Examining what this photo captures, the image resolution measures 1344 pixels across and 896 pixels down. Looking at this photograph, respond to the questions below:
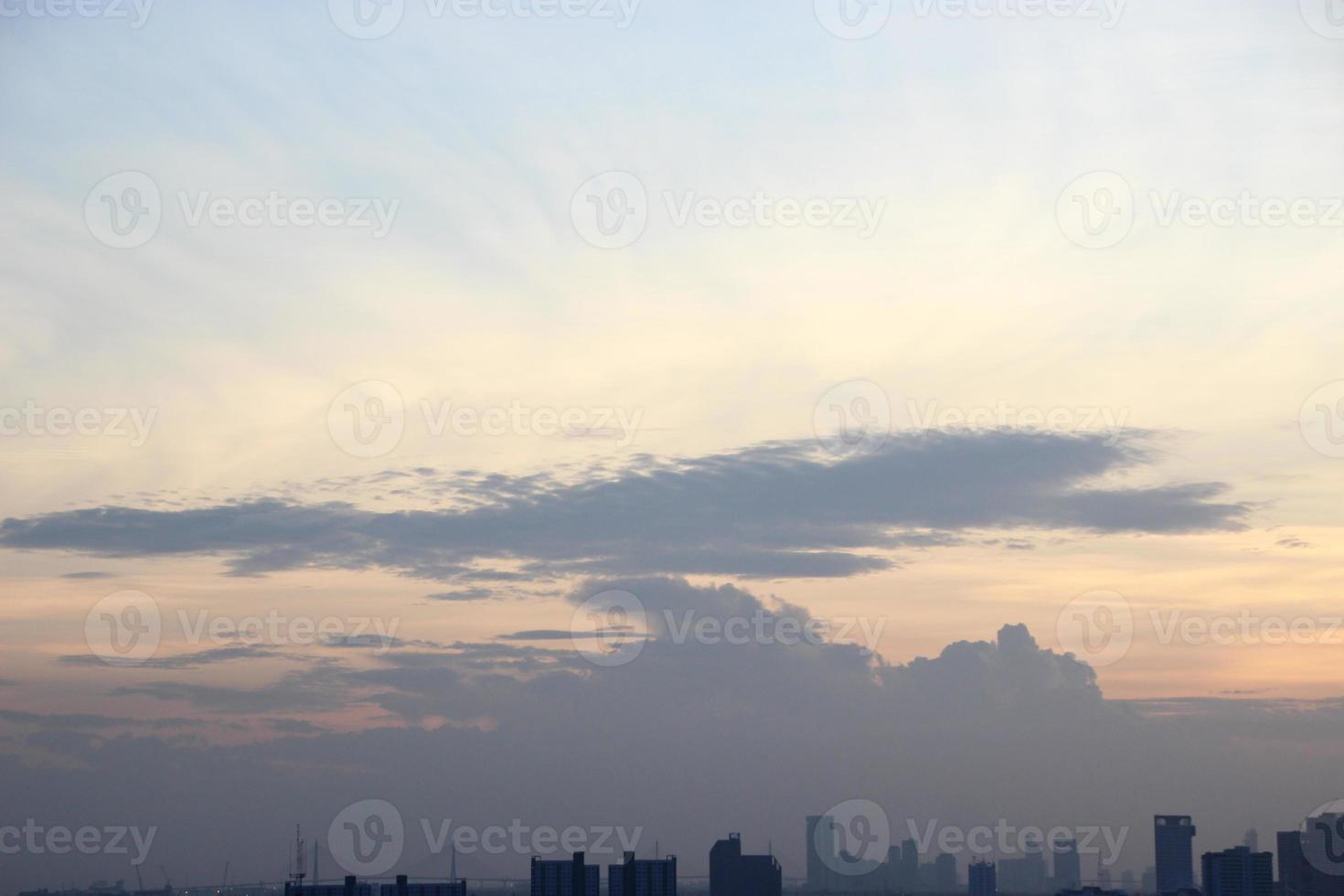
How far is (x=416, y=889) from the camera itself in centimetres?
19800

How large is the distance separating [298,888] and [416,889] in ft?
57.5

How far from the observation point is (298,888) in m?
196
